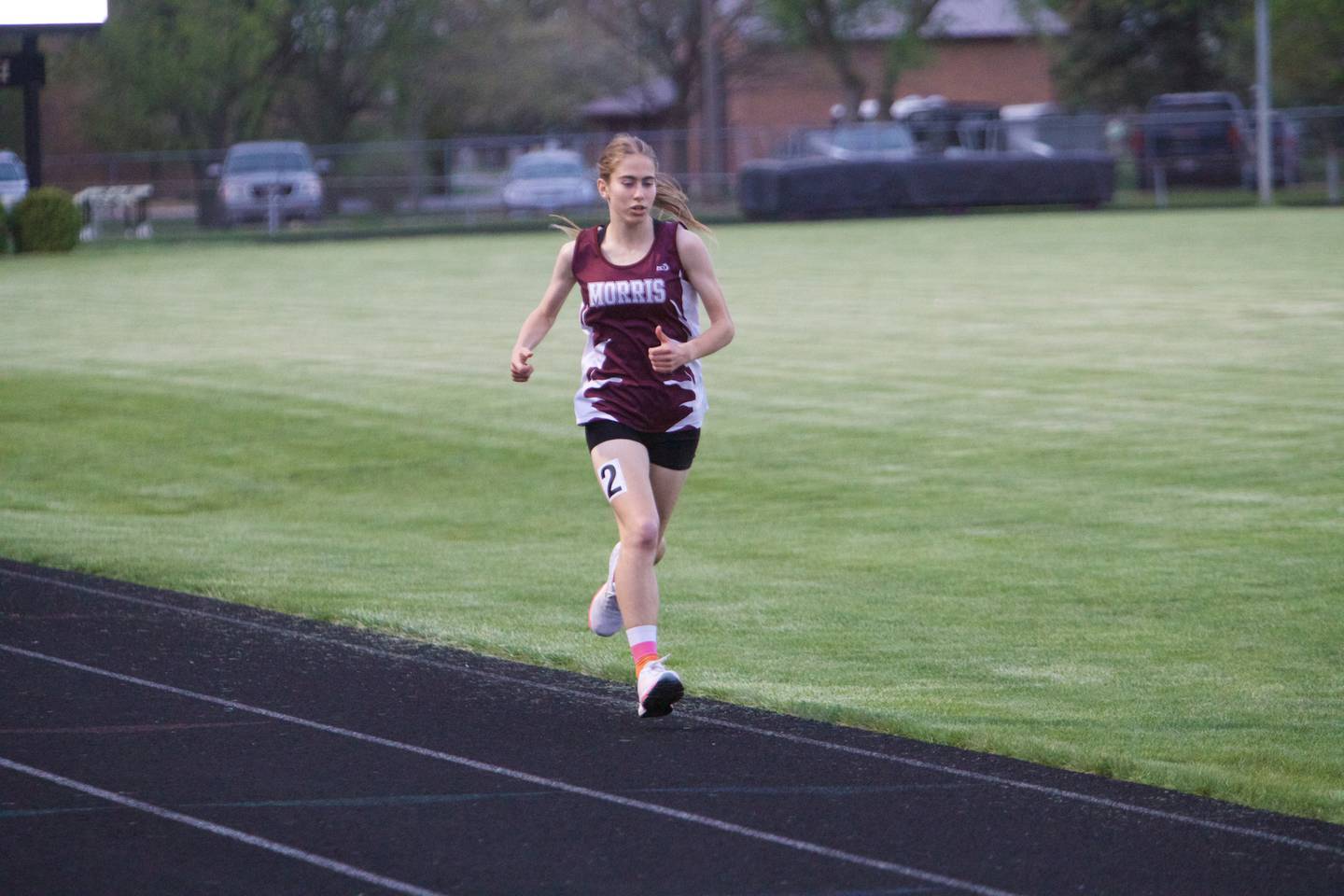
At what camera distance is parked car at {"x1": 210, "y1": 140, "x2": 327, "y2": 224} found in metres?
46.5

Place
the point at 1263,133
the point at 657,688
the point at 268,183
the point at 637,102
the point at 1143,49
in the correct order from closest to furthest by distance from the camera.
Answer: the point at 657,688
the point at 1263,133
the point at 268,183
the point at 1143,49
the point at 637,102

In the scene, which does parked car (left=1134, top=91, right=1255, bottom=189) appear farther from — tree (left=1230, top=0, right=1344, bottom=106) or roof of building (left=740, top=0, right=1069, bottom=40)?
roof of building (left=740, top=0, right=1069, bottom=40)

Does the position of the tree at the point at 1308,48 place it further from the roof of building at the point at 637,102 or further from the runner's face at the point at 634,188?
the runner's face at the point at 634,188

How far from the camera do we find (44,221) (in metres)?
37.4

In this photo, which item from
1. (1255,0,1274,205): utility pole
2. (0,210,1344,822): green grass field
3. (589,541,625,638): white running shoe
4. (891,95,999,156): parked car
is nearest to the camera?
(589,541,625,638): white running shoe

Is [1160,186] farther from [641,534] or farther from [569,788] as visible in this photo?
[569,788]

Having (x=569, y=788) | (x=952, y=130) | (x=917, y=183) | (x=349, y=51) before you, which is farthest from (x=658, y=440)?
(x=349, y=51)

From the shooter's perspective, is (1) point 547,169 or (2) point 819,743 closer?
(2) point 819,743

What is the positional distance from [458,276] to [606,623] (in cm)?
2305

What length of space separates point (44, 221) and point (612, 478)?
33.6 m

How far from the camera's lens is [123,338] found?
840 inches

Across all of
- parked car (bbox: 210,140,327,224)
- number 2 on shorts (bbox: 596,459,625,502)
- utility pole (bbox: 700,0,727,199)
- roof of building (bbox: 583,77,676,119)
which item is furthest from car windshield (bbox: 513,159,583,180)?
number 2 on shorts (bbox: 596,459,625,502)

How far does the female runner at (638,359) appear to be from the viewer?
6434 mm

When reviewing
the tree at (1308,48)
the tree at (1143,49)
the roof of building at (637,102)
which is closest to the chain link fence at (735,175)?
the tree at (1308,48)
